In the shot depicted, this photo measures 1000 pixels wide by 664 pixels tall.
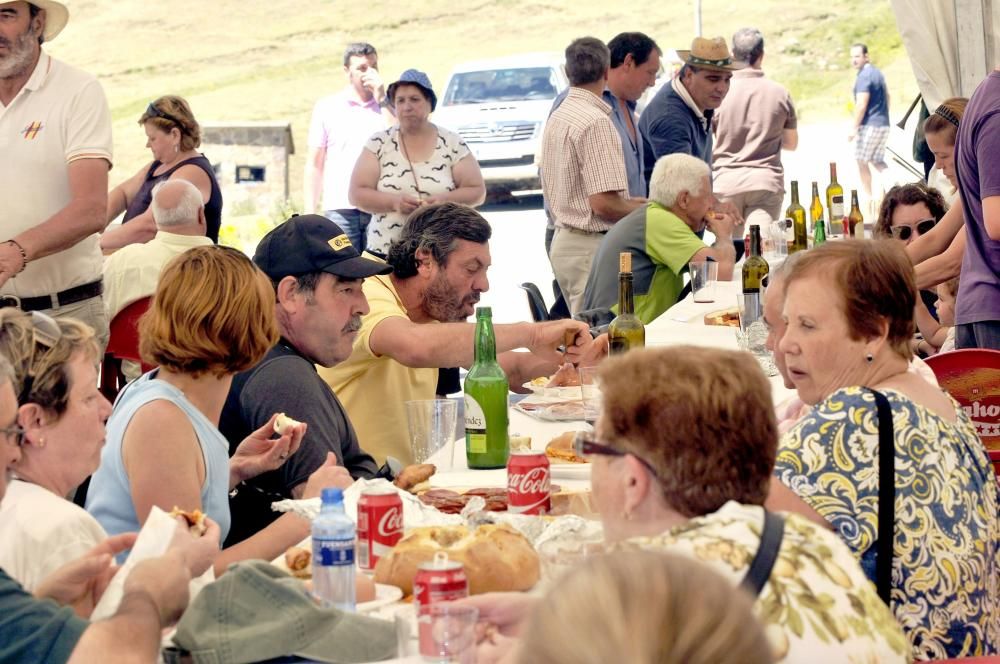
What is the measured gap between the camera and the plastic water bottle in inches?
75.9

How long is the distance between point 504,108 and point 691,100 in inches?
289

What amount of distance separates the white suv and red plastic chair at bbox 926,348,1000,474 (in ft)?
36.7

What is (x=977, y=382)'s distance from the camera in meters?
3.51

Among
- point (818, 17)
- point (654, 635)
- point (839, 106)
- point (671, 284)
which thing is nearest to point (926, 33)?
point (671, 284)

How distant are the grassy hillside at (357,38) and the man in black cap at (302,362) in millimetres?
18005

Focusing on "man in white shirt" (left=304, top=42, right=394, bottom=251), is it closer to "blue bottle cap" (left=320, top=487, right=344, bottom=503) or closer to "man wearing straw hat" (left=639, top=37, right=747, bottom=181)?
"man wearing straw hat" (left=639, top=37, right=747, bottom=181)

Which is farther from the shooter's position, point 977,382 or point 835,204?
point 835,204

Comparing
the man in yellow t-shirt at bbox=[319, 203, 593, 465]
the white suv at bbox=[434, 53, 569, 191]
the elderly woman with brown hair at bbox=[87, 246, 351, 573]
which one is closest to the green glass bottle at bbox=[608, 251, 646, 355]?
the man in yellow t-shirt at bbox=[319, 203, 593, 465]

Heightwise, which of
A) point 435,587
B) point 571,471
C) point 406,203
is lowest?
point 571,471

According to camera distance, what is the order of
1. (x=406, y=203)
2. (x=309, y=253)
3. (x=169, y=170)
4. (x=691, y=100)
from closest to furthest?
(x=309, y=253) → (x=169, y=170) → (x=406, y=203) → (x=691, y=100)

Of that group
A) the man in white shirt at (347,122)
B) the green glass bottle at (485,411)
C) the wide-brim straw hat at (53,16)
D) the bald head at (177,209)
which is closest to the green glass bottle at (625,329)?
the green glass bottle at (485,411)

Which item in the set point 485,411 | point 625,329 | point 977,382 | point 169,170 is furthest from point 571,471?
point 169,170

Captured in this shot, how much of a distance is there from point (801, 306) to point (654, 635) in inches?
63.9

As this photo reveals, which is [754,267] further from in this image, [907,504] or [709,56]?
[907,504]
